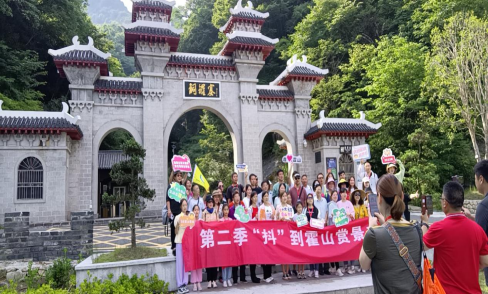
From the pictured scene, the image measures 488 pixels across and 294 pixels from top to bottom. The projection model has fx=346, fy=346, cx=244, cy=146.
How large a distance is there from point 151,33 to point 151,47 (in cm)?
70

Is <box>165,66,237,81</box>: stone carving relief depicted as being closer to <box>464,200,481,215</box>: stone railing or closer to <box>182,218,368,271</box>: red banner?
<box>182,218,368,271</box>: red banner

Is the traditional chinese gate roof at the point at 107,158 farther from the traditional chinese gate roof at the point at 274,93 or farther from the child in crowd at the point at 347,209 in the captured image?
the child in crowd at the point at 347,209

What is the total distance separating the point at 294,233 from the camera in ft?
23.9

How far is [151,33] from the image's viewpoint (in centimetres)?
1709

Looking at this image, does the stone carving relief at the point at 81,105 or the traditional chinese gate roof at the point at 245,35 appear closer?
the stone carving relief at the point at 81,105

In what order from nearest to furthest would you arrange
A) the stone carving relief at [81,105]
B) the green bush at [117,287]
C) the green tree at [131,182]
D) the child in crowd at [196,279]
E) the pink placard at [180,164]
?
the green bush at [117,287]
the child in crowd at [196,279]
the green tree at [131,182]
the pink placard at [180,164]
the stone carving relief at [81,105]

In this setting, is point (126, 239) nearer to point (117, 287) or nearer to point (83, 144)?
point (117, 287)

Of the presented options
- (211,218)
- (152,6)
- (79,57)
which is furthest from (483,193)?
(152,6)

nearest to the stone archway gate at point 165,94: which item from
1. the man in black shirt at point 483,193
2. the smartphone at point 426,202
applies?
the smartphone at point 426,202

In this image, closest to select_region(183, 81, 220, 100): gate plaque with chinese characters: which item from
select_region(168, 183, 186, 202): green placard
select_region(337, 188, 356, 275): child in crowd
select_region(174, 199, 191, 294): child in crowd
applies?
select_region(168, 183, 186, 202): green placard

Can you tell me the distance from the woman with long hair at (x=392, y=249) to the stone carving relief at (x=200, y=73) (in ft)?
53.8

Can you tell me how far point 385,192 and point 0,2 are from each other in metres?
24.6

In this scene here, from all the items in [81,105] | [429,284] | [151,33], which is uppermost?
[151,33]

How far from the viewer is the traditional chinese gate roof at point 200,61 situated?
59.0 ft
